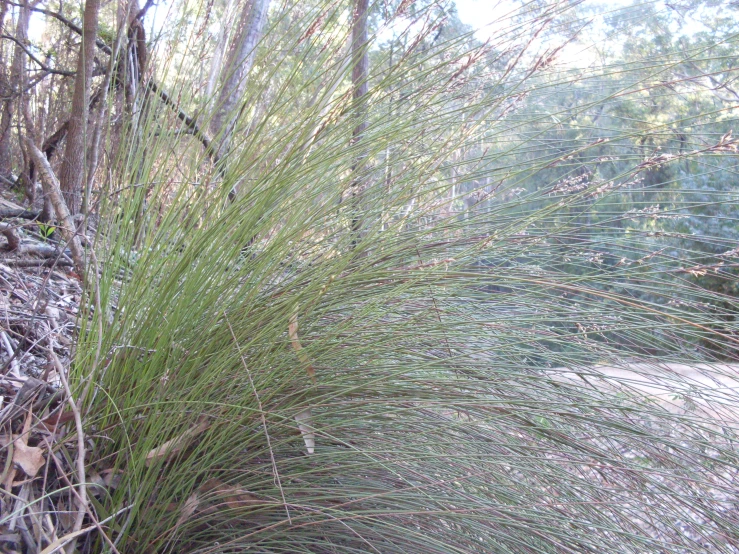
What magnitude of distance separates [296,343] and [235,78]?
3.09 metres

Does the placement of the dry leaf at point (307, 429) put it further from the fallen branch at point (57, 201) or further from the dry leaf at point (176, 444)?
the fallen branch at point (57, 201)

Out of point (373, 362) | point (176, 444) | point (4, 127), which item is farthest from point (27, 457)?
point (4, 127)

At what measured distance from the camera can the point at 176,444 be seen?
3.65 feet

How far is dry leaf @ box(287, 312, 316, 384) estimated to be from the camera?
112 cm

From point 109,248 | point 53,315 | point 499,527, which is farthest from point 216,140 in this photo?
point 499,527

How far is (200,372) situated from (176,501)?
0.83 ft

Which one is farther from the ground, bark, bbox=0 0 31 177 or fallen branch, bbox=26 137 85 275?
bark, bbox=0 0 31 177

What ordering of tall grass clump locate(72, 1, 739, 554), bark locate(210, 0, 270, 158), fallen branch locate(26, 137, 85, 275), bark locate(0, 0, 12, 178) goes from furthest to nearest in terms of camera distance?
bark locate(0, 0, 12, 178)
fallen branch locate(26, 137, 85, 275)
bark locate(210, 0, 270, 158)
tall grass clump locate(72, 1, 739, 554)

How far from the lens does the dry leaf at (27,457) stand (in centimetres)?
113

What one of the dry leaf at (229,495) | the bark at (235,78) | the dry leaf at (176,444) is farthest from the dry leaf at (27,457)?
the bark at (235,78)

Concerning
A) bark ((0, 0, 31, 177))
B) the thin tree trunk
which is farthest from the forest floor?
bark ((0, 0, 31, 177))

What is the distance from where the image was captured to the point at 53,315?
175cm

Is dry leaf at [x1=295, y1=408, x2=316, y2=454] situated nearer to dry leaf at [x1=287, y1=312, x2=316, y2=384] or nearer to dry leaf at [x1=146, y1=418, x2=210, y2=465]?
dry leaf at [x1=287, y1=312, x2=316, y2=384]

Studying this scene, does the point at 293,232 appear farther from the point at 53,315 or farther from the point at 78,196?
the point at 78,196
